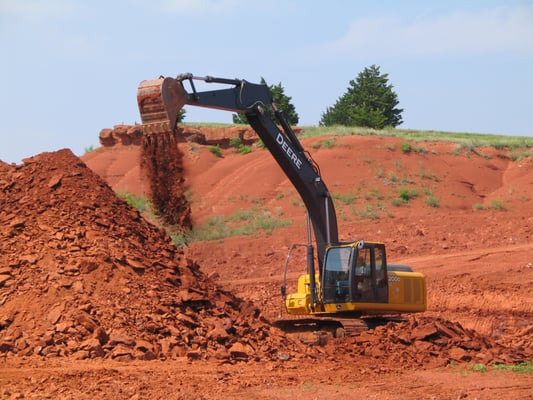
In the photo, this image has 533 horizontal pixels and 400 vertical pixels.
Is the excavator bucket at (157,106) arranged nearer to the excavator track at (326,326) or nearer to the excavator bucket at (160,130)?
the excavator bucket at (160,130)

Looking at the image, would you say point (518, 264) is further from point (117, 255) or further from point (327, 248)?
point (117, 255)

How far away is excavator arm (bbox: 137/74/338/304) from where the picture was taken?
466 inches

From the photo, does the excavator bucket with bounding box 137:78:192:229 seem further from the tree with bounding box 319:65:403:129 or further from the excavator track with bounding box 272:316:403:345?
the tree with bounding box 319:65:403:129

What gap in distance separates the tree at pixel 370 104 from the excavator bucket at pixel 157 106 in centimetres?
5099

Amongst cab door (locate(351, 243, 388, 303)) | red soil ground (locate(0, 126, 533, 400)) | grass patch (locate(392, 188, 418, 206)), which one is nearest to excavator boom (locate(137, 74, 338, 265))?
cab door (locate(351, 243, 388, 303))

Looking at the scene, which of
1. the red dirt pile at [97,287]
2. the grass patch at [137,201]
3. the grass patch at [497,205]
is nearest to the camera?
the red dirt pile at [97,287]

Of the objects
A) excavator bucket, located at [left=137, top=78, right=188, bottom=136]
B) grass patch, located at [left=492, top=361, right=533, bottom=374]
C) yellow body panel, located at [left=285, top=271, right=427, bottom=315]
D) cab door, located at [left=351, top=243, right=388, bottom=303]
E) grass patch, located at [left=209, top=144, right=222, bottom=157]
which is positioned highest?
grass patch, located at [left=209, top=144, right=222, bottom=157]

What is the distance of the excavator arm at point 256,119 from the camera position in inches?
466

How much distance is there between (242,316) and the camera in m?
14.1

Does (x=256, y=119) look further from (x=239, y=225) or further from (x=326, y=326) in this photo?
(x=239, y=225)

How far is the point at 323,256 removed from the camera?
48.3 feet

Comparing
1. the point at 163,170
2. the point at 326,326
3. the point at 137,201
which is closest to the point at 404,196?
the point at 137,201

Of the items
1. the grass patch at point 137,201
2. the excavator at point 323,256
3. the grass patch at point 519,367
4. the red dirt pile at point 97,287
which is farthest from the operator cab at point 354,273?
the grass patch at point 137,201

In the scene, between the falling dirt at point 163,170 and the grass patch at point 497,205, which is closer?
the falling dirt at point 163,170
